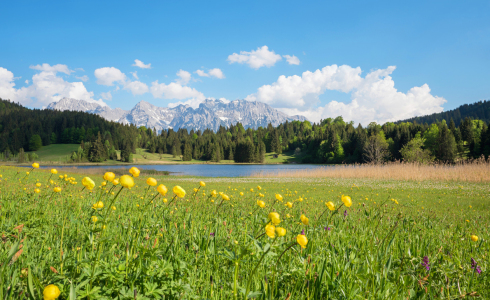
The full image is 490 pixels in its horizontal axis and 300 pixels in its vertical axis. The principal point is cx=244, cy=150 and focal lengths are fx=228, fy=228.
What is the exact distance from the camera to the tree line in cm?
5316

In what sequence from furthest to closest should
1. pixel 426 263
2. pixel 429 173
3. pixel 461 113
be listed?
pixel 461 113 → pixel 429 173 → pixel 426 263

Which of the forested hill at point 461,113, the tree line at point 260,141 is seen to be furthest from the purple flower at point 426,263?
the forested hill at point 461,113

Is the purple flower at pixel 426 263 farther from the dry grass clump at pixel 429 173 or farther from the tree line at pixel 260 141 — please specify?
the tree line at pixel 260 141

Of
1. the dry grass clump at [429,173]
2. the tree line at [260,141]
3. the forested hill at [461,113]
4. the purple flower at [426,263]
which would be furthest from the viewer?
the forested hill at [461,113]

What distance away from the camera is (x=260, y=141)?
110m

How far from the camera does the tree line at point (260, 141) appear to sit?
174ft

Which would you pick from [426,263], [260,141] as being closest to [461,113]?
[260,141]

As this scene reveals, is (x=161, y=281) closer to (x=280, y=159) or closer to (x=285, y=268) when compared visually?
(x=285, y=268)

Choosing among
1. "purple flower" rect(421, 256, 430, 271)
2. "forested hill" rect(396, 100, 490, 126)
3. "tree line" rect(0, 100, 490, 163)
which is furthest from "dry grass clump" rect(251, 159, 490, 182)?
"forested hill" rect(396, 100, 490, 126)

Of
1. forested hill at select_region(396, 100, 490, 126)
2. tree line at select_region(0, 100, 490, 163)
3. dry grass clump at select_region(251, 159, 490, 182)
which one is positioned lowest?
dry grass clump at select_region(251, 159, 490, 182)

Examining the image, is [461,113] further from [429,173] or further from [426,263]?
[426,263]

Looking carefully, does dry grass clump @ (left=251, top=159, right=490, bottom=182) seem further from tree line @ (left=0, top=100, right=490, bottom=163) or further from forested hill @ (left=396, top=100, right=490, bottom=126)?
forested hill @ (left=396, top=100, right=490, bottom=126)

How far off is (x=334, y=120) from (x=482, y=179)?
132 m

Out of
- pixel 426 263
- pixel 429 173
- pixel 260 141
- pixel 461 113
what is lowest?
pixel 429 173
